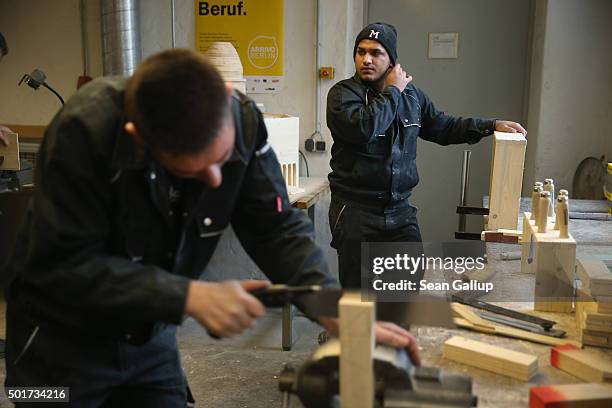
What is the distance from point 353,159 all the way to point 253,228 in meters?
1.48

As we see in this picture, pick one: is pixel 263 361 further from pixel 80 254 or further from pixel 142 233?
pixel 80 254

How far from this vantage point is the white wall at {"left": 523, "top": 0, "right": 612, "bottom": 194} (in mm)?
3807

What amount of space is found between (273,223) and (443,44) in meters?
3.10

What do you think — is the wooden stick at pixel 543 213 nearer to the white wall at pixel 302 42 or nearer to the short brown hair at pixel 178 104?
the short brown hair at pixel 178 104

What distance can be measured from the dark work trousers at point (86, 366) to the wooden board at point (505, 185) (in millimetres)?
1564

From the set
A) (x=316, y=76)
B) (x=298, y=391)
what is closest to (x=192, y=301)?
(x=298, y=391)

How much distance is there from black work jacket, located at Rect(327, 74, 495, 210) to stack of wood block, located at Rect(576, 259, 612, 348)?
3.95 feet

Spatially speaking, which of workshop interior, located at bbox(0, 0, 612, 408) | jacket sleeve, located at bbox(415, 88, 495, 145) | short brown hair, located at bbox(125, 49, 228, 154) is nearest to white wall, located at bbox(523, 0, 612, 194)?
workshop interior, located at bbox(0, 0, 612, 408)

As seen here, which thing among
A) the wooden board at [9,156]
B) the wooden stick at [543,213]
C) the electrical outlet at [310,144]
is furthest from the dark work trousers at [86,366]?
the electrical outlet at [310,144]

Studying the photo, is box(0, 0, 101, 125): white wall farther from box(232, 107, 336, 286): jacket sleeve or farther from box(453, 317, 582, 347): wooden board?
box(453, 317, 582, 347): wooden board

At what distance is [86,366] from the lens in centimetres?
137

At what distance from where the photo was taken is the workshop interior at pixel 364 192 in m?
1.20

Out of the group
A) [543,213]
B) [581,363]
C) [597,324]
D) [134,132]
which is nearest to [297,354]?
[543,213]

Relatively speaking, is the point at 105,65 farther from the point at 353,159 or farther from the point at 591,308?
the point at 591,308
